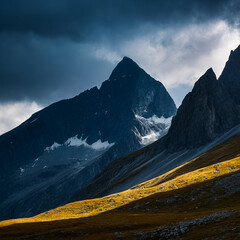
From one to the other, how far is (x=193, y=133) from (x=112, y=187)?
63306mm

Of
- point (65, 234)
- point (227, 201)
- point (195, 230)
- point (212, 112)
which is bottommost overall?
point (227, 201)

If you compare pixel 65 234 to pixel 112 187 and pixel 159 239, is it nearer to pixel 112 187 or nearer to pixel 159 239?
pixel 159 239

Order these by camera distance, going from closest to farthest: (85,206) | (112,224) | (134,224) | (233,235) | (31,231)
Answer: (233,235) → (134,224) → (112,224) → (31,231) → (85,206)

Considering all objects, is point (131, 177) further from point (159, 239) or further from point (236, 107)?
point (159, 239)

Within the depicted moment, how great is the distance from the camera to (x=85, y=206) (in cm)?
9550

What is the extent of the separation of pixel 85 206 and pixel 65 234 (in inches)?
1911

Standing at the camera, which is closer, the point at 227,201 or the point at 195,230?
the point at 195,230

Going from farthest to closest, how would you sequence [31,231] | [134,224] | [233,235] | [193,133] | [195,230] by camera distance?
[193,133], [31,231], [134,224], [195,230], [233,235]

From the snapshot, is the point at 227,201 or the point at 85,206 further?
the point at 85,206

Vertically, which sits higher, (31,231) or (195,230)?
(31,231)

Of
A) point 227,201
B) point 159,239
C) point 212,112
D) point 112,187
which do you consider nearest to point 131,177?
point 112,187

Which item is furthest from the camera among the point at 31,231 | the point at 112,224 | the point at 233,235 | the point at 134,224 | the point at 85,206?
the point at 85,206

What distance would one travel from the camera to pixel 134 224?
45.8 meters

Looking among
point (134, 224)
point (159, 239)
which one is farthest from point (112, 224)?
point (159, 239)
